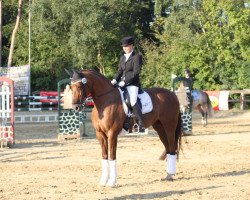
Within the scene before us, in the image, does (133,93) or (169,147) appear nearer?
(133,93)

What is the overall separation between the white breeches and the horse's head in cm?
91

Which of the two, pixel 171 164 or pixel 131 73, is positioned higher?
pixel 131 73

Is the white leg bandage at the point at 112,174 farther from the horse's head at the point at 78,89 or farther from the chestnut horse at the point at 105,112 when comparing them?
the horse's head at the point at 78,89

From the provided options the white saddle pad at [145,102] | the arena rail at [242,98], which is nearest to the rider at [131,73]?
the white saddle pad at [145,102]

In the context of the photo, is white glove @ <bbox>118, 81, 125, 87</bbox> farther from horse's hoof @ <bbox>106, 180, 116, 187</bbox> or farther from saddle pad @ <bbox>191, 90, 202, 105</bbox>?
saddle pad @ <bbox>191, 90, 202, 105</bbox>

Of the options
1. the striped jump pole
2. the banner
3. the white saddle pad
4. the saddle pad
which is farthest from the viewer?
the banner

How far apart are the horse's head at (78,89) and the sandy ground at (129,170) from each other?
53.5 inches

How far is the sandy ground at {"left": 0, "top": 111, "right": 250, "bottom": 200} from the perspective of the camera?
345 inches

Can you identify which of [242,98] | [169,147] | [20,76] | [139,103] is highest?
[20,76]

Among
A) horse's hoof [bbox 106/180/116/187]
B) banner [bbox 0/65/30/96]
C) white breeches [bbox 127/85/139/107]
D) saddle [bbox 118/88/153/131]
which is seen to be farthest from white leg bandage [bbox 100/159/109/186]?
banner [bbox 0/65/30/96]

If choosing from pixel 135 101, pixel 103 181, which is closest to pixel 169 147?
pixel 135 101

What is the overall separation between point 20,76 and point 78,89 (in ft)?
81.8

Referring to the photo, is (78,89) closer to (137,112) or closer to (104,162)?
(137,112)

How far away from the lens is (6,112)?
15508mm
